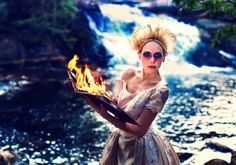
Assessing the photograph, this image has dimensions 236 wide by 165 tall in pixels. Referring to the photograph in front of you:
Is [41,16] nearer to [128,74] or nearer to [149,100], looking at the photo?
[128,74]

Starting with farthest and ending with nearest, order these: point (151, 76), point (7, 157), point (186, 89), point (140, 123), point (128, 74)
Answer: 1. point (186, 89)
2. point (7, 157)
3. point (128, 74)
4. point (151, 76)
5. point (140, 123)

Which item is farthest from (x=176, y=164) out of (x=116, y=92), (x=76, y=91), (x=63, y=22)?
(x=63, y=22)

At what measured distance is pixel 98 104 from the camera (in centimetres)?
438

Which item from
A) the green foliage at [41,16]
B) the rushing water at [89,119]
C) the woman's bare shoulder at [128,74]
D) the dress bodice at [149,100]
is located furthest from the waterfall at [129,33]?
the dress bodice at [149,100]

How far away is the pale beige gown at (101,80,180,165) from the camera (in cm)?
459

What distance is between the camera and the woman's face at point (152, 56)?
15.7 feet

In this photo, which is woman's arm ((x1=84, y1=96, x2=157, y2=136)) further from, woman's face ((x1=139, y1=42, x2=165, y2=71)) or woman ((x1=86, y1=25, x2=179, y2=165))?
woman's face ((x1=139, y1=42, x2=165, y2=71))

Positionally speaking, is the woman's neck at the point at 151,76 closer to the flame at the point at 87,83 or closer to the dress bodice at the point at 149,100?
the dress bodice at the point at 149,100

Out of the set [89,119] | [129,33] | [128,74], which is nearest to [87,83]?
[128,74]

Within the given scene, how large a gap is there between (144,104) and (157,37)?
0.96m

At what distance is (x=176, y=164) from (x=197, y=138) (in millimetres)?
9486

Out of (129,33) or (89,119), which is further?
(129,33)

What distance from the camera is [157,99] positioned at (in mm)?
4559

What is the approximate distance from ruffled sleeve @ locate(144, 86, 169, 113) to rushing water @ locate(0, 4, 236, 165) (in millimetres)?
5093
